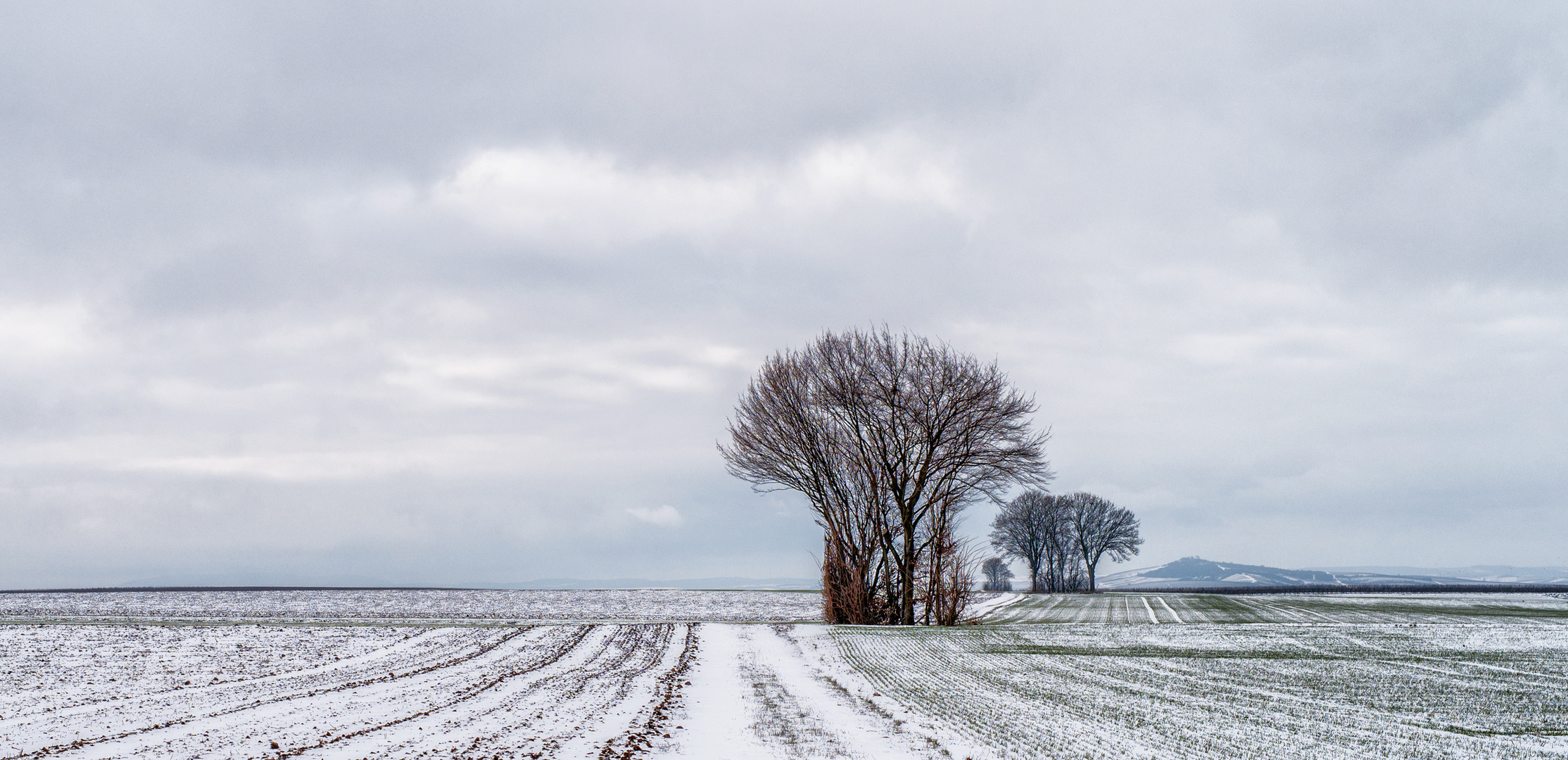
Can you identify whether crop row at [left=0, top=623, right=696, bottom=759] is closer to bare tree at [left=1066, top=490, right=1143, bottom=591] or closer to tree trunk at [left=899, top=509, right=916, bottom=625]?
tree trunk at [left=899, top=509, right=916, bottom=625]

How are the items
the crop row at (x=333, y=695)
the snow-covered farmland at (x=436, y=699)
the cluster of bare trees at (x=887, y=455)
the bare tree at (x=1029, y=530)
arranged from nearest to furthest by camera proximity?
the snow-covered farmland at (x=436, y=699), the crop row at (x=333, y=695), the cluster of bare trees at (x=887, y=455), the bare tree at (x=1029, y=530)

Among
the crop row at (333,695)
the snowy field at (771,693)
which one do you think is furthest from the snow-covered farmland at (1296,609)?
the crop row at (333,695)

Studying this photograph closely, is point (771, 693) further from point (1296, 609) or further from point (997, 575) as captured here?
point (997, 575)

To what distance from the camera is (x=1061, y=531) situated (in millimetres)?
97000

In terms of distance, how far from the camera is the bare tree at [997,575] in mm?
115250

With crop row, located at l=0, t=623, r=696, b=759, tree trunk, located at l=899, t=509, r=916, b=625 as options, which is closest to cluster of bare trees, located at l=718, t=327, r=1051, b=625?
tree trunk, located at l=899, t=509, r=916, b=625

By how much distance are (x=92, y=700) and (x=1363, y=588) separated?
105375mm

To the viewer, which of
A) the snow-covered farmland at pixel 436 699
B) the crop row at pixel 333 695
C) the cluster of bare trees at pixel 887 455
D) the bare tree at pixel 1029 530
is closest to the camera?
the snow-covered farmland at pixel 436 699

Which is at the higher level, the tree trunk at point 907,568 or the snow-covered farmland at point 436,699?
the tree trunk at point 907,568

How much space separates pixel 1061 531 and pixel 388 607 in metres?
Answer: 74.5

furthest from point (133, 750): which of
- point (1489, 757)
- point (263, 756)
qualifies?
point (1489, 757)

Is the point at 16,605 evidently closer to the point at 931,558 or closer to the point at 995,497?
the point at 931,558

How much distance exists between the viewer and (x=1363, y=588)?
89688 mm

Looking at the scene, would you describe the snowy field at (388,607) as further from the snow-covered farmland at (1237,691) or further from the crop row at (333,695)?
the snow-covered farmland at (1237,691)
